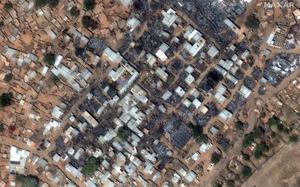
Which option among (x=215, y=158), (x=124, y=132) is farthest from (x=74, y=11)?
(x=215, y=158)

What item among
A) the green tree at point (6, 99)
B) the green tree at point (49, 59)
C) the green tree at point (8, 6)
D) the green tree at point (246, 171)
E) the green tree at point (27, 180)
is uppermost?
the green tree at point (246, 171)

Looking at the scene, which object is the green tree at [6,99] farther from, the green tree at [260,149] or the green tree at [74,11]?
the green tree at [260,149]

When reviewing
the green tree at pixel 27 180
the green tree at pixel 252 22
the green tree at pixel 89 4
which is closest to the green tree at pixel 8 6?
the green tree at pixel 89 4

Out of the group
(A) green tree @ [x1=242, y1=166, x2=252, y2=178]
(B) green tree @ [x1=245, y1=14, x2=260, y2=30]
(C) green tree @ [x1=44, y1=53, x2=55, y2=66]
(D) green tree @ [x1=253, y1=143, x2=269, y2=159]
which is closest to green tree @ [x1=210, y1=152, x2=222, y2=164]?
(A) green tree @ [x1=242, y1=166, x2=252, y2=178]

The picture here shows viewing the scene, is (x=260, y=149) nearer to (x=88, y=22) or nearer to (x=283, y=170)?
(x=283, y=170)

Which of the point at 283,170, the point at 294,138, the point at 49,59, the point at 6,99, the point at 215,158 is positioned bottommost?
the point at 6,99

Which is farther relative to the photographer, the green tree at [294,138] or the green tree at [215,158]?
the green tree at [215,158]

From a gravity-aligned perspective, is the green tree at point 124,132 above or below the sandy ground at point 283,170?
below
